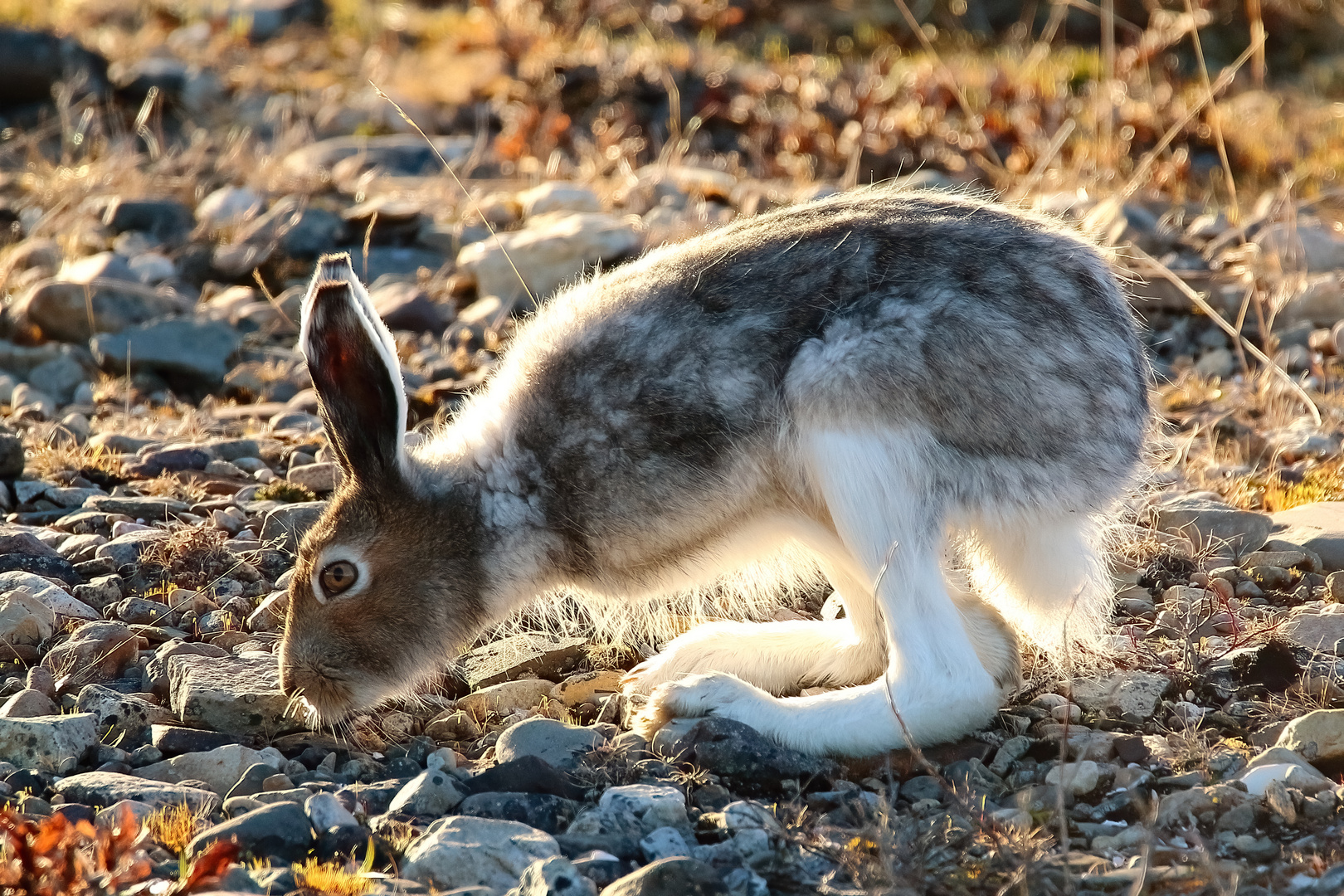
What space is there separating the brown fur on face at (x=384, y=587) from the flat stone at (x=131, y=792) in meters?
0.71

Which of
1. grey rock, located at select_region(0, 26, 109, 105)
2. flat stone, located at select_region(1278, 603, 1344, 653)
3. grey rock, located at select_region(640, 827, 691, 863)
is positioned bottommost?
flat stone, located at select_region(1278, 603, 1344, 653)

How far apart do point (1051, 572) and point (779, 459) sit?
3.20 feet

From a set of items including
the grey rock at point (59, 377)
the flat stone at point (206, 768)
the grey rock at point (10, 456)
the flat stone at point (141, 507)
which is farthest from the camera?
the grey rock at point (59, 377)

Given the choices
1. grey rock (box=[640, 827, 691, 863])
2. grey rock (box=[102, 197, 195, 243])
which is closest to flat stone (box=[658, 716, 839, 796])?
grey rock (box=[640, 827, 691, 863])

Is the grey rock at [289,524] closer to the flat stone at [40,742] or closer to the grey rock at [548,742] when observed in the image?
A: the flat stone at [40,742]

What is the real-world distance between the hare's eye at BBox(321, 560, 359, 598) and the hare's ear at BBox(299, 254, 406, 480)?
0.29 metres

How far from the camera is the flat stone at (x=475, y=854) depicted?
3.41 metres

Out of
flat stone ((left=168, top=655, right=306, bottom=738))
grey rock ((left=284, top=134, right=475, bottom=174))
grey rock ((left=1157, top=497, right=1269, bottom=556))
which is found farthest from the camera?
grey rock ((left=284, top=134, right=475, bottom=174))

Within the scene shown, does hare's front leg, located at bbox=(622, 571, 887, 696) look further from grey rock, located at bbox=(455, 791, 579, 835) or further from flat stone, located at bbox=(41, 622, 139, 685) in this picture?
flat stone, located at bbox=(41, 622, 139, 685)

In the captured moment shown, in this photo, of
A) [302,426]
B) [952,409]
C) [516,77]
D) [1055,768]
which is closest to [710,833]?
[1055,768]

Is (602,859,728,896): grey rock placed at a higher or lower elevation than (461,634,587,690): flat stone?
higher

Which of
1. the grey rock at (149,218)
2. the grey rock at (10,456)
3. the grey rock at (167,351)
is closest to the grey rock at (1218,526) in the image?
the grey rock at (10,456)

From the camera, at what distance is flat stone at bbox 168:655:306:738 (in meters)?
4.38

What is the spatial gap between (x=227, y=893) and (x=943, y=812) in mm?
1799
